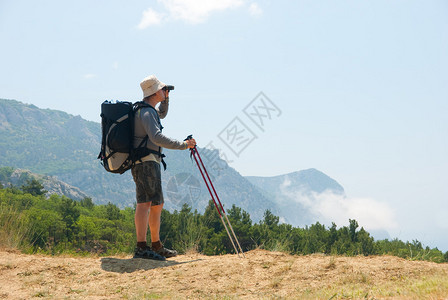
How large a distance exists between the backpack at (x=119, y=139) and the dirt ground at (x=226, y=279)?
1.42m

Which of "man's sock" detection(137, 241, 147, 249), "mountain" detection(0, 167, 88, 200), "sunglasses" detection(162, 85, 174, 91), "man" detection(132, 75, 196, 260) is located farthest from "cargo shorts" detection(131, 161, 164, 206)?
"mountain" detection(0, 167, 88, 200)

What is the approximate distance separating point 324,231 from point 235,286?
18449 millimetres

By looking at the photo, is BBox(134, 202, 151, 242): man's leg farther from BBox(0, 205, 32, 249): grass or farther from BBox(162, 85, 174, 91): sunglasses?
BBox(0, 205, 32, 249): grass

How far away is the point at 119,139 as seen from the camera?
547 cm

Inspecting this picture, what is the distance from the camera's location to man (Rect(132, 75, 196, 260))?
18.3ft

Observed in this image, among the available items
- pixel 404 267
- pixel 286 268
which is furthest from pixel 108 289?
pixel 404 267

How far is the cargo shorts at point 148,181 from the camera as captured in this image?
5699 millimetres

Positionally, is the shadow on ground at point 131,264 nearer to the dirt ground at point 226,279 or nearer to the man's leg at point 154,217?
the dirt ground at point 226,279

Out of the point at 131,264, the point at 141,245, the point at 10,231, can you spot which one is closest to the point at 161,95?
the point at 141,245

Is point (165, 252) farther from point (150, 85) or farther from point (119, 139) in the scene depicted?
point (150, 85)

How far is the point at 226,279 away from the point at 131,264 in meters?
1.54

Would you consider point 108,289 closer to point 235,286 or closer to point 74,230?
point 235,286

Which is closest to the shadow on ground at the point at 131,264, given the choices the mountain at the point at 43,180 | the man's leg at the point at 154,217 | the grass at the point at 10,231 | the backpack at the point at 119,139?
the man's leg at the point at 154,217

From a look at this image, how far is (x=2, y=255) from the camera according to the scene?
6223mm
